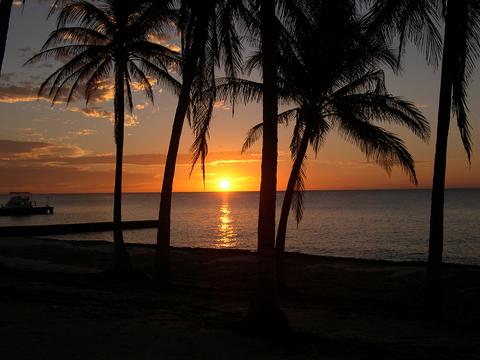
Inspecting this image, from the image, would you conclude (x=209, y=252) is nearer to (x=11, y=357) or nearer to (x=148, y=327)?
(x=148, y=327)

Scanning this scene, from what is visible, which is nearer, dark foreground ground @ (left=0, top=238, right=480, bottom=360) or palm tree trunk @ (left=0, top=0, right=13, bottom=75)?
dark foreground ground @ (left=0, top=238, right=480, bottom=360)

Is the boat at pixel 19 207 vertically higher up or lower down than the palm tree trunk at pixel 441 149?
lower down

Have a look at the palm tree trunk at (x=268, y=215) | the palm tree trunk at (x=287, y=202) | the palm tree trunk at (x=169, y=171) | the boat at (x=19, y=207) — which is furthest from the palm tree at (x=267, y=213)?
the boat at (x=19, y=207)

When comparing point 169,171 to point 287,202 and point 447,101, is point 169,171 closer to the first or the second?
point 287,202

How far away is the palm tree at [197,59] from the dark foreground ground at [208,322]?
211 cm

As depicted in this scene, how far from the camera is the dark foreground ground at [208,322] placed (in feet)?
25.3

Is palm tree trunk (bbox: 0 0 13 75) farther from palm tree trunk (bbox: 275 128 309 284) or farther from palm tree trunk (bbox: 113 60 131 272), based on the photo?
palm tree trunk (bbox: 275 128 309 284)

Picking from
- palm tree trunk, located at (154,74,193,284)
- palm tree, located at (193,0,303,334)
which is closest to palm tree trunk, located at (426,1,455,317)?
palm tree, located at (193,0,303,334)

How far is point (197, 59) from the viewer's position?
13.9 meters

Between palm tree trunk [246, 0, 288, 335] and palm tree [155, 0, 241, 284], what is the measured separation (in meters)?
2.51

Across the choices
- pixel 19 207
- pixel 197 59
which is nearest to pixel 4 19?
pixel 197 59

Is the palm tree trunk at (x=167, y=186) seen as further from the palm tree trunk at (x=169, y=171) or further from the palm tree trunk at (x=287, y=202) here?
A: the palm tree trunk at (x=287, y=202)

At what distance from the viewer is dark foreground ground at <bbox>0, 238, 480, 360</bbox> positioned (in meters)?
7.70

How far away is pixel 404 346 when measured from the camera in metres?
8.72
